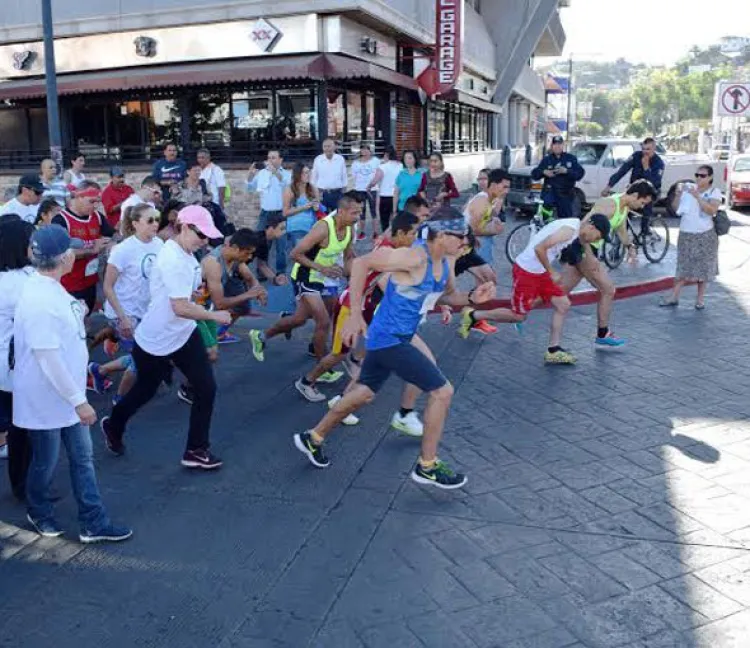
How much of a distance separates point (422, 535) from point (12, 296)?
2726 millimetres

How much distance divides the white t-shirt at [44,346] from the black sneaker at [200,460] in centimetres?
127

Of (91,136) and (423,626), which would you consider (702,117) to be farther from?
(423,626)

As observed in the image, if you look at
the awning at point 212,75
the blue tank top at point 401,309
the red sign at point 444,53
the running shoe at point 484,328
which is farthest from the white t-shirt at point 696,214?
the red sign at point 444,53

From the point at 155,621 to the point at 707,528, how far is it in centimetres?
292

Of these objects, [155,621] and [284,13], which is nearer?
[155,621]

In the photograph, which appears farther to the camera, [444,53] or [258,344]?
[444,53]

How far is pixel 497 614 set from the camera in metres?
3.93

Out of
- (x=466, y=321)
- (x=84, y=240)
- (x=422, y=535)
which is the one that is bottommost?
(x=422, y=535)

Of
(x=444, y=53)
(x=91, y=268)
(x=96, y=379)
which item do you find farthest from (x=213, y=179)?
(x=444, y=53)

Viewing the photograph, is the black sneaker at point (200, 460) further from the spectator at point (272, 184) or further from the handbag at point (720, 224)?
the spectator at point (272, 184)

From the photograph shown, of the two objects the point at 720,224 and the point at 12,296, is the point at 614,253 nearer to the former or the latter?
the point at 720,224

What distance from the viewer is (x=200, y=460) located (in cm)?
567

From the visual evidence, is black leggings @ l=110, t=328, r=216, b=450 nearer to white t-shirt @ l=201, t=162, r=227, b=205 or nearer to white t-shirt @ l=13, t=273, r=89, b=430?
white t-shirt @ l=13, t=273, r=89, b=430

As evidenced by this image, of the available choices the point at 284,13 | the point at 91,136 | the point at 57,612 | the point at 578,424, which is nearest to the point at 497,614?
the point at 57,612
